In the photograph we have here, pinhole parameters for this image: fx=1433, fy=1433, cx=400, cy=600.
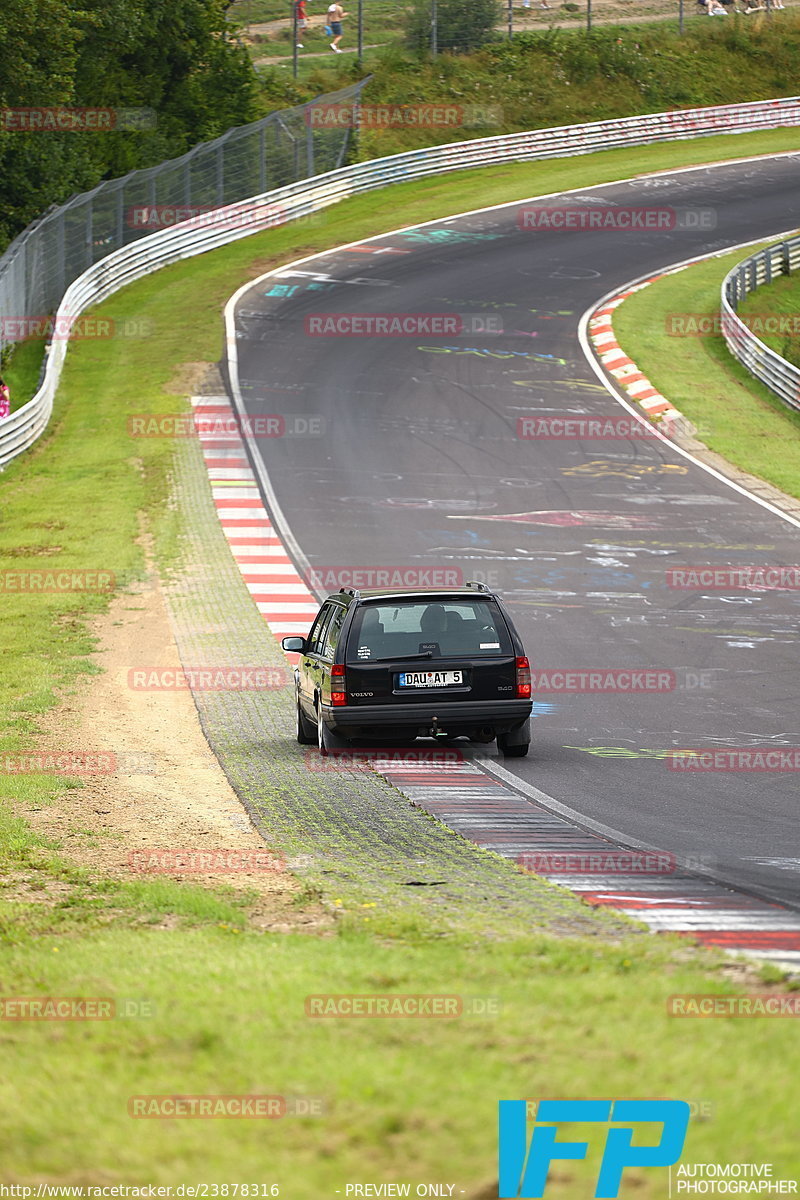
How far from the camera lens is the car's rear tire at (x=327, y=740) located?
1305 cm

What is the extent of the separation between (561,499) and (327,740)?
48.6 feet

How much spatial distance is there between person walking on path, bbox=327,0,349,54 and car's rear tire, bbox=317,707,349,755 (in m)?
62.0

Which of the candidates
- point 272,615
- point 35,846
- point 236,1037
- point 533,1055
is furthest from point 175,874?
point 272,615

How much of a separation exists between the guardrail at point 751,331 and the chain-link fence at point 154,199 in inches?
666

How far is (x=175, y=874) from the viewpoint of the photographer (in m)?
8.80

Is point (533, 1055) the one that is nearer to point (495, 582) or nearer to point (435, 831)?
point (435, 831)

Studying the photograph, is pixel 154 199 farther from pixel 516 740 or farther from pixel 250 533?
pixel 516 740

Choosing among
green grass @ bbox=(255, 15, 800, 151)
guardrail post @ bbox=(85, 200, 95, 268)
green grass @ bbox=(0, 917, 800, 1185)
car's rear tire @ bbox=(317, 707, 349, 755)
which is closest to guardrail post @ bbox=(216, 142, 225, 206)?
guardrail post @ bbox=(85, 200, 95, 268)

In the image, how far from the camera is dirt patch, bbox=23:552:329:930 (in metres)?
8.71

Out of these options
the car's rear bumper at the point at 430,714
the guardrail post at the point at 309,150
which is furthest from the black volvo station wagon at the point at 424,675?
the guardrail post at the point at 309,150

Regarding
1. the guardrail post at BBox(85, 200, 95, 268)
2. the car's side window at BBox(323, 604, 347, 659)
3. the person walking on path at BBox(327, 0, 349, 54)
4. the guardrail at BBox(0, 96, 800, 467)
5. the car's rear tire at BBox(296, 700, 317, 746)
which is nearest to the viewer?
the car's side window at BBox(323, 604, 347, 659)

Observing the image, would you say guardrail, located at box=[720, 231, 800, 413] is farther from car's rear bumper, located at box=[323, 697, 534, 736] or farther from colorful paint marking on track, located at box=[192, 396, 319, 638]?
car's rear bumper, located at box=[323, 697, 534, 736]

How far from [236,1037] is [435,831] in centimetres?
485

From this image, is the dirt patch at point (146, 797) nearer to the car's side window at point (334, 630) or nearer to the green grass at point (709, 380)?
the car's side window at point (334, 630)
